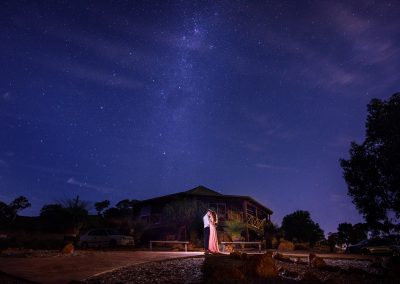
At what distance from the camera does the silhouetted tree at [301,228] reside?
47.4 meters

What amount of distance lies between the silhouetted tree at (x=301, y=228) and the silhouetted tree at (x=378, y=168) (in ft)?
62.3

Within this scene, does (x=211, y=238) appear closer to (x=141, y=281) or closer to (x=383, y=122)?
(x=141, y=281)

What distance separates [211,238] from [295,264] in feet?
14.7

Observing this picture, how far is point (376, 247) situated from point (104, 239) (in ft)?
60.9

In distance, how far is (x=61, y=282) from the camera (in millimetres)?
8688

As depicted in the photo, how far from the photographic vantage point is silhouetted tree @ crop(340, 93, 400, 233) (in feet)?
82.0

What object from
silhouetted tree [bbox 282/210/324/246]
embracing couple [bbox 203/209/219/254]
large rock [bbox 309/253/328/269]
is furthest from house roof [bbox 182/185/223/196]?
large rock [bbox 309/253/328/269]

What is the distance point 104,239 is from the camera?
1092 inches

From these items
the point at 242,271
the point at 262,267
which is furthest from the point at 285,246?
the point at 242,271

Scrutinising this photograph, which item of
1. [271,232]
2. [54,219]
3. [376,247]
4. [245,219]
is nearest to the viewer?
[376,247]

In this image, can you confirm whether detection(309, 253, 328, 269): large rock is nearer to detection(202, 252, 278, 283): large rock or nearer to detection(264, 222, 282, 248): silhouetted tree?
detection(202, 252, 278, 283): large rock

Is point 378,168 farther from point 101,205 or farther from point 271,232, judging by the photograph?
point 101,205

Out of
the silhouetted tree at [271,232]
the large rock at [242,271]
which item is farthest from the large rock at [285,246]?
the large rock at [242,271]

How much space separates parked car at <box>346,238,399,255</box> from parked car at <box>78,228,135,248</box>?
15949 mm
